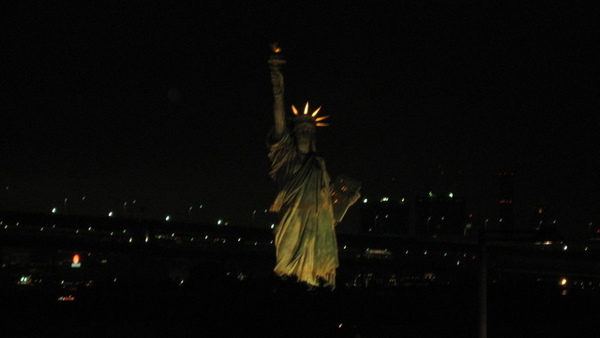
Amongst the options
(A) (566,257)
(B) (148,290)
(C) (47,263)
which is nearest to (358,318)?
(B) (148,290)

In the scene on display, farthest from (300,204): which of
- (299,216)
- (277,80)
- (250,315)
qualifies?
(250,315)

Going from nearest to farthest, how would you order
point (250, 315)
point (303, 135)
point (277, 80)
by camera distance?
point (250, 315)
point (277, 80)
point (303, 135)

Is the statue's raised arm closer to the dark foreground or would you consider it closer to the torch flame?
the torch flame

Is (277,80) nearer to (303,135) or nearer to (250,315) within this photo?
(303,135)

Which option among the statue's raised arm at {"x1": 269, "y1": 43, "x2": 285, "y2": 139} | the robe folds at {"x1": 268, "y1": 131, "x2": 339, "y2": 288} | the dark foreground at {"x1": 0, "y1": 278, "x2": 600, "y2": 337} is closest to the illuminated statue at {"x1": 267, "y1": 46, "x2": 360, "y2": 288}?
the robe folds at {"x1": 268, "y1": 131, "x2": 339, "y2": 288}

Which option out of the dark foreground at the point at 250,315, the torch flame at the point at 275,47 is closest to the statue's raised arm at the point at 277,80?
the torch flame at the point at 275,47

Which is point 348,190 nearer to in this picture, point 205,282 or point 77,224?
point 205,282
